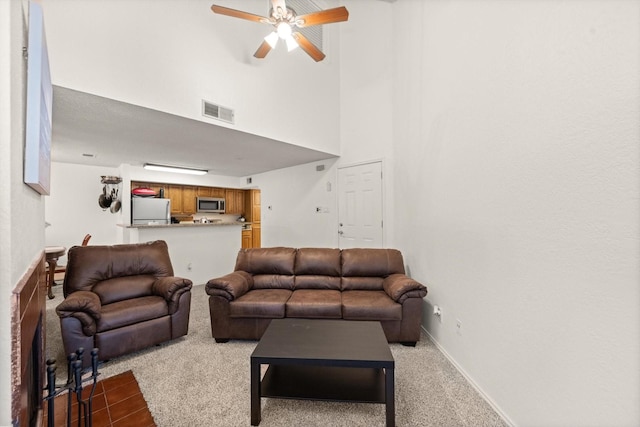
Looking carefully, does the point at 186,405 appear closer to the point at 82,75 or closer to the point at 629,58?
the point at 82,75

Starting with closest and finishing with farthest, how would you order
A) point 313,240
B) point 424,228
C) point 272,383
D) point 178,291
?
point 272,383 → point 178,291 → point 424,228 → point 313,240


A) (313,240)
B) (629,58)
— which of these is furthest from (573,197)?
(313,240)

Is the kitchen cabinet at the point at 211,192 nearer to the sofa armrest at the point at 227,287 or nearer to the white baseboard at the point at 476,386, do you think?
the sofa armrest at the point at 227,287

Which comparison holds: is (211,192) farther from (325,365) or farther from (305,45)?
(325,365)

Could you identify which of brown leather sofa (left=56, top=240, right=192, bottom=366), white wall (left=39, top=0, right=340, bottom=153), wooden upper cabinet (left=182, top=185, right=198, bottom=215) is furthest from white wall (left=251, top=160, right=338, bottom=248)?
brown leather sofa (left=56, top=240, right=192, bottom=366)

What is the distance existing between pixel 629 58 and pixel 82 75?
3522mm

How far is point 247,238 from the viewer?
24.0 feet

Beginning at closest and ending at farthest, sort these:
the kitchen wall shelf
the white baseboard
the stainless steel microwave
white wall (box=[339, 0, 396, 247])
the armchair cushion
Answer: the white baseboard, the armchair cushion, white wall (box=[339, 0, 396, 247]), the kitchen wall shelf, the stainless steel microwave

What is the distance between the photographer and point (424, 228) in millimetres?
2916

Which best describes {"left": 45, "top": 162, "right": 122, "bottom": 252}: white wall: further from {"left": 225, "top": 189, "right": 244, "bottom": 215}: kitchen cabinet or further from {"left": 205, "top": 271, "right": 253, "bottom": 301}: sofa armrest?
{"left": 205, "top": 271, "right": 253, "bottom": 301}: sofa armrest

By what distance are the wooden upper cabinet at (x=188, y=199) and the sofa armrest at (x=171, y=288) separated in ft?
13.0

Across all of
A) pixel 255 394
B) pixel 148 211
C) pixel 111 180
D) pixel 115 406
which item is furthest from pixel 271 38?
pixel 111 180

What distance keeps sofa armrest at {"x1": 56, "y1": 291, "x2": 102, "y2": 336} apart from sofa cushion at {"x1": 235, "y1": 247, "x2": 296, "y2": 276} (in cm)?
141

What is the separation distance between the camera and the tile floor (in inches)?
63.1
